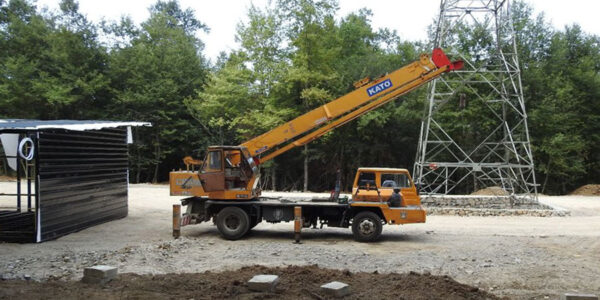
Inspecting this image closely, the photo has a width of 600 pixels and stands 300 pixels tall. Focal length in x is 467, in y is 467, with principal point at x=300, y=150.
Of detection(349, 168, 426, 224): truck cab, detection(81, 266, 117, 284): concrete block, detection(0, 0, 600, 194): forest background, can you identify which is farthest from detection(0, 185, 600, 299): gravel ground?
detection(0, 0, 600, 194): forest background

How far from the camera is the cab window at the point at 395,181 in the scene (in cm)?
1222

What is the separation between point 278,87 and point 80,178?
1573cm

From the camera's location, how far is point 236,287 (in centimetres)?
655

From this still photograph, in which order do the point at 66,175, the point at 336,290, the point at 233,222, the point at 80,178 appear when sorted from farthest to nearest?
the point at 80,178
the point at 66,175
the point at 233,222
the point at 336,290

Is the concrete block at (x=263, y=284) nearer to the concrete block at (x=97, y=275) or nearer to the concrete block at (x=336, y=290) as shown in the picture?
the concrete block at (x=336, y=290)

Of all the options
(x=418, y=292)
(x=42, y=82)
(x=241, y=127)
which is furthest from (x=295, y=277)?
(x=42, y=82)

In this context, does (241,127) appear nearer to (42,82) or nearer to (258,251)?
(42,82)

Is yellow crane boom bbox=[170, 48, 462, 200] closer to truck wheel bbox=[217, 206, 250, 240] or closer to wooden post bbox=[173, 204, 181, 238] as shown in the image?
truck wheel bbox=[217, 206, 250, 240]

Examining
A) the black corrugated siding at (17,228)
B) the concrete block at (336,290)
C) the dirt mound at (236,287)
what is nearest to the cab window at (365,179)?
the dirt mound at (236,287)

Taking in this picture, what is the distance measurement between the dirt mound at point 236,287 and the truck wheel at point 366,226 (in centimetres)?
390

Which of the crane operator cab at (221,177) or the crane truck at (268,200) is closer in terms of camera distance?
the crane truck at (268,200)

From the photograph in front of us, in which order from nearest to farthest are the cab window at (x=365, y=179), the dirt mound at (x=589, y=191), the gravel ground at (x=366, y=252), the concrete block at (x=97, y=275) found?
the concrete block at (x=97, y=275) → the gravel ground at (x=366, y=252) → the cab window at (x=365, y=179) → the dirt mound at (x=589, y=191)

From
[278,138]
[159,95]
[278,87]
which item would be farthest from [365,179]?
[159,95]

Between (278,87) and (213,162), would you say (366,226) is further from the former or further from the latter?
(278,87)
